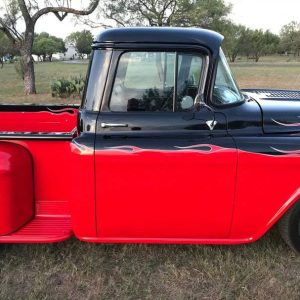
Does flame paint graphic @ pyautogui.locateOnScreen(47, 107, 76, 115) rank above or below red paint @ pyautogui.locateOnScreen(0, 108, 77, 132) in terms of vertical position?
above

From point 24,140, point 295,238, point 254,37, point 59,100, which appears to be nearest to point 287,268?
point 295,238

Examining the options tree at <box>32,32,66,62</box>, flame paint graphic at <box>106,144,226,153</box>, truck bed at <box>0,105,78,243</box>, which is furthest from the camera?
tree at <box>32,32,66,62</box>

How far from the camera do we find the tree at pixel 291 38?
88.3 meters

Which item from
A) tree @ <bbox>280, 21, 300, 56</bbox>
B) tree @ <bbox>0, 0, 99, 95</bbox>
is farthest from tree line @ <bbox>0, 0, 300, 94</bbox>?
tree @ <bbox>280, 21, 300, 56</bbox>

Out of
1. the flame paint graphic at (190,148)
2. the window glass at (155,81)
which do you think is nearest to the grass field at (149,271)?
the flame paint graphic at (190,148)

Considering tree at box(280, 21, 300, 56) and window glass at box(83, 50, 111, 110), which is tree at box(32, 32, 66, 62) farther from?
window glass at box(83, 50, 111, 110)

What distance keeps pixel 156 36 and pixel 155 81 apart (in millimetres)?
311

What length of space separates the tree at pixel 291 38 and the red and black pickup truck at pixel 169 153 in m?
92.2

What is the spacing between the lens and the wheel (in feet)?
9.84

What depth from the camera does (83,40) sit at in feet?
159

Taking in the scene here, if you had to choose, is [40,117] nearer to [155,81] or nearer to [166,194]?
[155,81]

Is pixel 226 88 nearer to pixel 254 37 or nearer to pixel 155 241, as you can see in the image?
pixel 155 241

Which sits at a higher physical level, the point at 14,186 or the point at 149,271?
the point at 14,186

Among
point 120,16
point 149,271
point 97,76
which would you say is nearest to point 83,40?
point 120,16
